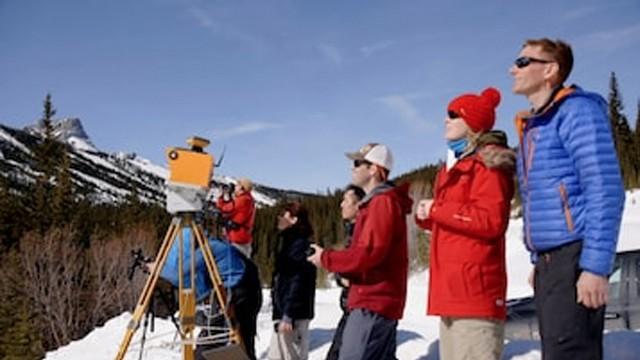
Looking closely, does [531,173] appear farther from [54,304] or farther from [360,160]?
[54,304]

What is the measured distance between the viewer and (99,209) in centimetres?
6500

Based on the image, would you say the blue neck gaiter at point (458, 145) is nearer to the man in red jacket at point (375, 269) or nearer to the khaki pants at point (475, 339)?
the man in red jacket at point (375, 269)

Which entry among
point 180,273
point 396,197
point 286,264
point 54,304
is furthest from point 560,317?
point 54,304

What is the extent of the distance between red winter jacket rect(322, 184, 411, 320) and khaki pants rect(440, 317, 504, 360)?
0.63m

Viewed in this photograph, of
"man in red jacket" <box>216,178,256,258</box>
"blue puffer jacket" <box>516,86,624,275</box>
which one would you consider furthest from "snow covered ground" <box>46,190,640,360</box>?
"blue puffer jacket" <box>516,86,624,275</box>

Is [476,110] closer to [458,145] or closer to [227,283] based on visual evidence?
[458,145]

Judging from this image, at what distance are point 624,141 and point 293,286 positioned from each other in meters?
39.5

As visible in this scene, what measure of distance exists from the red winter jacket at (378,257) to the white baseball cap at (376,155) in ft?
0.78

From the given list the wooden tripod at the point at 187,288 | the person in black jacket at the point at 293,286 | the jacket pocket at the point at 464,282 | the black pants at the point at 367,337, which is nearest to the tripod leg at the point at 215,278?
the wooden tripod at the point at 187,288

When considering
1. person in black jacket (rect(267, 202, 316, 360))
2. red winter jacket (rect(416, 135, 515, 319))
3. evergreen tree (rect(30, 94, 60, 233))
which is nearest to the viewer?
red winter jacket (rect(416, 135, 515, 319))

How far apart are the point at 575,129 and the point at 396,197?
1.42 m

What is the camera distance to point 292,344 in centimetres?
655

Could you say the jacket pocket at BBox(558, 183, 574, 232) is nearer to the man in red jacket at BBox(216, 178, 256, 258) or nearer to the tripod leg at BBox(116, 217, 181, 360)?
the tripod leg at BBox(116, 217, 181, 360)

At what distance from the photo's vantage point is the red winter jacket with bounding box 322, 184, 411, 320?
145 inches
